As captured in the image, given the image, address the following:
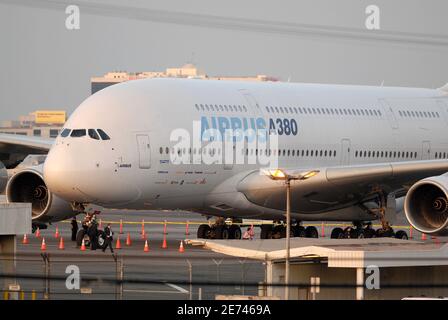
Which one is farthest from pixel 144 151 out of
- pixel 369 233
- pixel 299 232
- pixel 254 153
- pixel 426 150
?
pixel 426 150

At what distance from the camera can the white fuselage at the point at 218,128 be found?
4703 cm

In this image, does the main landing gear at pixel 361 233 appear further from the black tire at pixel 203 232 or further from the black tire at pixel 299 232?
the black tire at pixel 203 232

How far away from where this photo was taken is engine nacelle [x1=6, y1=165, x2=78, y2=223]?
2061 inches

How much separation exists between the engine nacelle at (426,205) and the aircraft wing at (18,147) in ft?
55.5

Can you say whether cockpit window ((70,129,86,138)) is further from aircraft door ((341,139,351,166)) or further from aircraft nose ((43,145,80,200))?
aircraft door ((341,139,351,166))

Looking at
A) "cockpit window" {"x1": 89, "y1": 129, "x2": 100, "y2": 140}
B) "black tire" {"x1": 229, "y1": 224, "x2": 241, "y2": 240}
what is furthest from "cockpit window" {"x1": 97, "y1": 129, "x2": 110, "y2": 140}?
"black tire" {"x1": 229, "y1": 224, "x2": 241, "y2": 240}

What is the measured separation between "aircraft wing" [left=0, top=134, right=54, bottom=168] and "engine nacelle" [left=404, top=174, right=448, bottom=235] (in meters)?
16.9

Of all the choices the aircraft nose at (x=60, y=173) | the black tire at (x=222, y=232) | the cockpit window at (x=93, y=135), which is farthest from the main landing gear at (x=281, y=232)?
the aircraft nose at (x=60, y=173)

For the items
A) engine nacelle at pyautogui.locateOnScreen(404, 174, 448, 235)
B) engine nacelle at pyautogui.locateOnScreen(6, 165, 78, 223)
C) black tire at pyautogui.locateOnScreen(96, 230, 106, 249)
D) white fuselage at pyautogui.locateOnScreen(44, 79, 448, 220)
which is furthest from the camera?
engine nacelle at pyautogui.locateOnScreen(6, 165, 78, 223)

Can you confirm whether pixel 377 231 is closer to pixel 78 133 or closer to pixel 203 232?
pixel 203 232

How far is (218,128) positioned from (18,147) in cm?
1357

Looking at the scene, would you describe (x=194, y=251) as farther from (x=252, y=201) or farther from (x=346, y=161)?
(x=346, y=161)

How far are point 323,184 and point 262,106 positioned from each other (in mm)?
3660

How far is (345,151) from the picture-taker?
54188mm
